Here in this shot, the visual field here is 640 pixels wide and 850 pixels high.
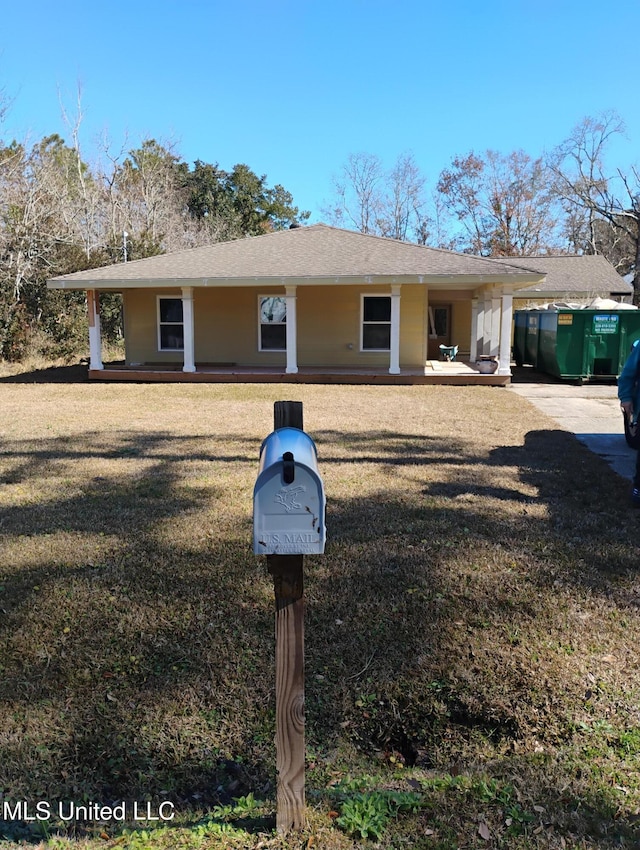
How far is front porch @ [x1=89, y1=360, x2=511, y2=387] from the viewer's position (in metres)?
15.0

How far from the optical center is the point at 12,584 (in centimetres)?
382

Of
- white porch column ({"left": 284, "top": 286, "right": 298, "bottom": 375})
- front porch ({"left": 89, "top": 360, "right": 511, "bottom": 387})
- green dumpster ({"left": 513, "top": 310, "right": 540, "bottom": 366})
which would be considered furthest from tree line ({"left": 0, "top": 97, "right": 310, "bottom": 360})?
green dumpster ({"left": 513, "top": 310, "right": 540, "bottom": 366})

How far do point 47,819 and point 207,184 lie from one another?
149 ft

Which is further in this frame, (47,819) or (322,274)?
(322,274)

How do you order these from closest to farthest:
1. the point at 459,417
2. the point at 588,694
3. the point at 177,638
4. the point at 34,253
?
the point at 588,694, the point at 177,638, the point at 459,417, the point at 34,253

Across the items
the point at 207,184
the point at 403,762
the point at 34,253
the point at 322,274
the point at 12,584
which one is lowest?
the point at 403,762

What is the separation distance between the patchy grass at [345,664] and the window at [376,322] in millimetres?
11039

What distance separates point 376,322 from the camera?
55.0 feet

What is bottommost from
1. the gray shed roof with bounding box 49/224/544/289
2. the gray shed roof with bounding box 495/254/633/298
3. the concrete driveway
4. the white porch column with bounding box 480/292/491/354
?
the concrete driveway

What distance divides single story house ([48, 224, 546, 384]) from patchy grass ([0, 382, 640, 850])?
930 cm

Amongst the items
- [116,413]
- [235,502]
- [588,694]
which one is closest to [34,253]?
[116,413]

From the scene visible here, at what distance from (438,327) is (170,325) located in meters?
10.1

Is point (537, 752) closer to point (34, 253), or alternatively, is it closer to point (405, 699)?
point (405, 699)

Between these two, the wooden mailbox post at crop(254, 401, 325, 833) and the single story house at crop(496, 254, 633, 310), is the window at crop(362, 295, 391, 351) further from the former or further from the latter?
the wooden mailbox post at crop(254, 401, 325, 833)
